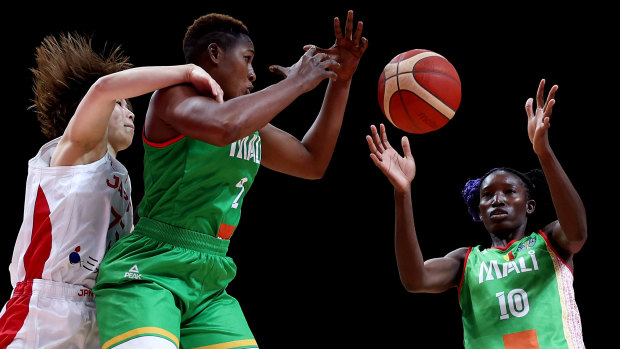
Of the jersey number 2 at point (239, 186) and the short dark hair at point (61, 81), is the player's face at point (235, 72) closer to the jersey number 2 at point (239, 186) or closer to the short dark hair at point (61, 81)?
the jersey number 2 at point (239, 186)

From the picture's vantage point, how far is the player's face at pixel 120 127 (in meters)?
2.68

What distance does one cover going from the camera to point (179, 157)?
93.0 inches

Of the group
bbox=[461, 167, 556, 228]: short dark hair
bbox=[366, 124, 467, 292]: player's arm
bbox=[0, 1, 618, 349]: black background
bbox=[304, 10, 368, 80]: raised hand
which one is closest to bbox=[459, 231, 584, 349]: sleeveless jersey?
bbox=[366, 124, 467, 292]: player's arm

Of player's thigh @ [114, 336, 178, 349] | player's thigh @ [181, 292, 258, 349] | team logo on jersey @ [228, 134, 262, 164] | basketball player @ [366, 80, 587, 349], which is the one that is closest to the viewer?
player's thigh @ [114, 336, 178, 349]

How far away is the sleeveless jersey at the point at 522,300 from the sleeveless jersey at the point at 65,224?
69.3 inches

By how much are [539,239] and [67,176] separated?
2.18 meters

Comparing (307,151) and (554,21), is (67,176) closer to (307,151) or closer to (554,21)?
(307,151)

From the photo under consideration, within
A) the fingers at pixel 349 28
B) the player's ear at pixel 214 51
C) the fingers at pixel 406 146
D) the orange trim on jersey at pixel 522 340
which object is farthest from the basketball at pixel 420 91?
the orange trim on jersey at pixel 522 340

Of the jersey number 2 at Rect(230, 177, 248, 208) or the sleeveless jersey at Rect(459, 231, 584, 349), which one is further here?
the sleeveless jersey at Rect(459, 231, 584, 349)

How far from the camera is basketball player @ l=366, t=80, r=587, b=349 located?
10.3 feet

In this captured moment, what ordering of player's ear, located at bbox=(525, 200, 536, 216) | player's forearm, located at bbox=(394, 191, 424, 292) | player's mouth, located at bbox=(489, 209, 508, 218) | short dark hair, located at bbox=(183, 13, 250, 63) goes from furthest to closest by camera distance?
1. player's ear, located at bbox=(525, 200, 536, 216)
2. player's mouth, located at bbox=(489, 209, 508, 218)
3. player's forearm, located at bbox=(394, 191, 424, 292)
4. short dark hair, located at bbox=(183, 13, 250, 63)

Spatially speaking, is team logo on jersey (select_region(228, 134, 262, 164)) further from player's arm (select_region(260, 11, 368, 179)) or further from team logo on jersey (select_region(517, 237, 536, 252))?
team logo on jersey (select_region(517, 237, 536, 252))

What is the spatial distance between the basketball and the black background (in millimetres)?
2384

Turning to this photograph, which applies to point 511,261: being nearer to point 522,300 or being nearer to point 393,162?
point 522,300
